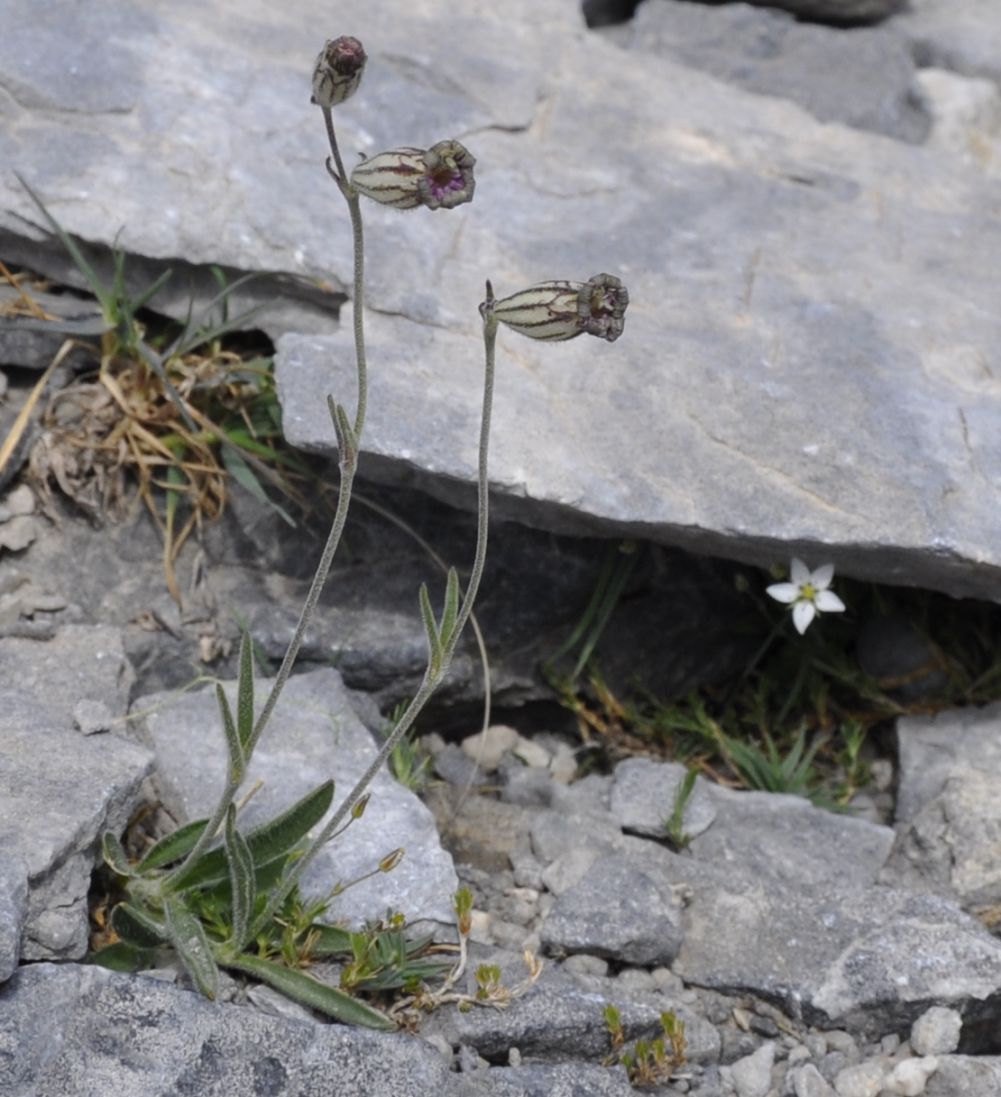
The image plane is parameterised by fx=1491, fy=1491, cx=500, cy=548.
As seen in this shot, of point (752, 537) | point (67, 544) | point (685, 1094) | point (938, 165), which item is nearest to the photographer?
point (685, 1094)

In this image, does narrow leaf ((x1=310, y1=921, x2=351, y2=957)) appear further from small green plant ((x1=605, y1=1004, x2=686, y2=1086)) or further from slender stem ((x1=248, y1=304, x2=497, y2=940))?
small green plant ((x1=605, y1=1004, x2=686, y2=1086))

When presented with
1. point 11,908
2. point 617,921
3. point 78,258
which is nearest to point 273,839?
point 11,908

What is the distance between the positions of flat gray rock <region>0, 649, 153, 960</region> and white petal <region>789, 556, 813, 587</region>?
1.53m

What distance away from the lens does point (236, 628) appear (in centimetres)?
354

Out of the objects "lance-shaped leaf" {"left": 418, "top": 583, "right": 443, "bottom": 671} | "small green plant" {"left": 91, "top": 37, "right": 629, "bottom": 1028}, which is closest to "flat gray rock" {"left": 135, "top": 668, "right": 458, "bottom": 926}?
"small green plant" {"left": 91, "top": 37, "right": 629, "bottom": 1028}

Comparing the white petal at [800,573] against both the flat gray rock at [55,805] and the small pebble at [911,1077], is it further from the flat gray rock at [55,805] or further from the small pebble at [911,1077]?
the flat gray rock at [55,805]

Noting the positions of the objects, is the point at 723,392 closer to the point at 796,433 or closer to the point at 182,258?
the point at 796,433

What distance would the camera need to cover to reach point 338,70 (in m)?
2.18

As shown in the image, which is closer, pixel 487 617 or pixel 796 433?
pixel 796 433

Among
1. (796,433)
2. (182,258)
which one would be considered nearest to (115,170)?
(182,258)

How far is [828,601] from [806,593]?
0.19 ft

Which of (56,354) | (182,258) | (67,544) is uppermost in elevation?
(182,258)

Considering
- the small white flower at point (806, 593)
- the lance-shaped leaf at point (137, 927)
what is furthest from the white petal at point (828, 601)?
the lance-shaped leaf at point (137, 927)

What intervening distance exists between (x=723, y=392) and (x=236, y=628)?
1289 mm
